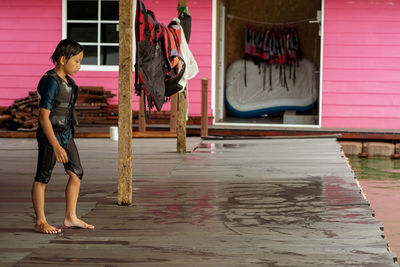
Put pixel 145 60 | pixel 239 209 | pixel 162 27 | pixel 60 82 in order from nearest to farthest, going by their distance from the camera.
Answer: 1. pixel 60 82
2. pixel 239 209
3. pixel 145 60
4. pixel 162 27

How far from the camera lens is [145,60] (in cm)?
644

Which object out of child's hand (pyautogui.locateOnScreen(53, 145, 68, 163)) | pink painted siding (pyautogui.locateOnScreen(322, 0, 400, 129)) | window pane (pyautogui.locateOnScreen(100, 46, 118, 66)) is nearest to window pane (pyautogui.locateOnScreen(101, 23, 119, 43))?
window pane (pyautogui.locateOnScreen(100, 46, 118, 66))

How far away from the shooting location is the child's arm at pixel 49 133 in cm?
411

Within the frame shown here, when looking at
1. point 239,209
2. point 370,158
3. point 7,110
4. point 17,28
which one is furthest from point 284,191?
point 17,28

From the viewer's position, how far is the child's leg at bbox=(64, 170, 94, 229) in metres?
4.34

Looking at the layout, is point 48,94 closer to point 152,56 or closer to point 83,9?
point 152,56

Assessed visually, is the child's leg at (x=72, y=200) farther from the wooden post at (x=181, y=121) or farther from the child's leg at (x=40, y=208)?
the wooden post at (x=181, y=121)

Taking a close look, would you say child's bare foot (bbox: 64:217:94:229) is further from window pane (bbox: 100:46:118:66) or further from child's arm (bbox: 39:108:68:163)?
window pane (bbox: 100:46:118:66)

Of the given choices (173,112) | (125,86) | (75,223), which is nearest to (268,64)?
(173,112)

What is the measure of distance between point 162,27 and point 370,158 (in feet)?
20.9

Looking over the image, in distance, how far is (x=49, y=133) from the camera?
412 cm

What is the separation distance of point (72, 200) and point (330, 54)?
906 centimetres

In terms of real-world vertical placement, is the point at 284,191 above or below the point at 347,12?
below

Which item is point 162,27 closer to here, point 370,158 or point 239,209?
point 239,209
